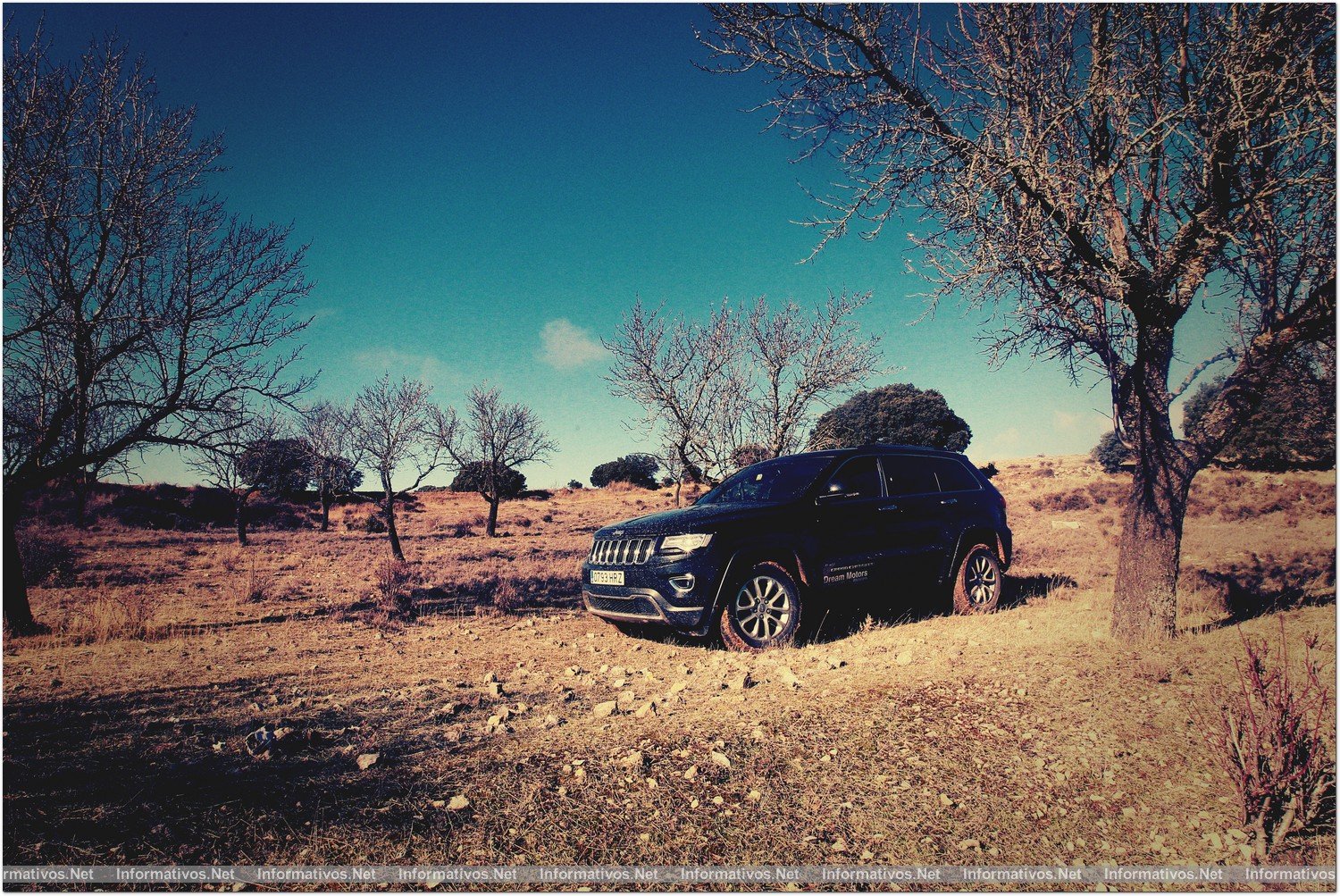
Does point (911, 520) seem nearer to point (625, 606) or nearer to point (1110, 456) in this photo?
point (625, 606)

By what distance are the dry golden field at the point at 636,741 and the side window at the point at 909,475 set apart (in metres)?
1.51

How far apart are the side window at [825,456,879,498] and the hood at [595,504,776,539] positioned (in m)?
1.12

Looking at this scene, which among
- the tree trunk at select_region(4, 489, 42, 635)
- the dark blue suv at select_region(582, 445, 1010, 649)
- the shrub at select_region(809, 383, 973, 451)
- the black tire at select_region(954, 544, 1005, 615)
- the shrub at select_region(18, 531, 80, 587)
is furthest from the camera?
the shrub at select_region(809, 383, 973, 451)

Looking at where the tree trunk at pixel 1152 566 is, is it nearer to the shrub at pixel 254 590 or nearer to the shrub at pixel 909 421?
the shrub at pixel 254 590

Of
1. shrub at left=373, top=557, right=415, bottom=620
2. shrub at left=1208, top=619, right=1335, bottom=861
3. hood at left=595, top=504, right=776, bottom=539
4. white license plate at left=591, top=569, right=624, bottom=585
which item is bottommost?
shrub at left=373, top=557, right=415, bottom=620

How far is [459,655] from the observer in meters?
6.14

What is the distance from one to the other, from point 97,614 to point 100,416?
8.32 ft

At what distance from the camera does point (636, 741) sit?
3467 mm

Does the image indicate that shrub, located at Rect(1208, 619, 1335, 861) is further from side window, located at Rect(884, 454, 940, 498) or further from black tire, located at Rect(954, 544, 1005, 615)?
black tire, located at Rect(954, 544, 1005, 615)

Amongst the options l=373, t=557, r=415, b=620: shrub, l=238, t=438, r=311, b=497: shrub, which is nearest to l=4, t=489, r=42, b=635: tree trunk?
l=238, t=438, r=311, b=497: shrub

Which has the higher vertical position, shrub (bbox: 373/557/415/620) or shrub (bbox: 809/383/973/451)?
shrub (bbox: 809/383/973/451)

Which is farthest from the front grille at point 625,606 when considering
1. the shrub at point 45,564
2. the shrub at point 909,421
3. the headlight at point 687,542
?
the shrub at point 909,421

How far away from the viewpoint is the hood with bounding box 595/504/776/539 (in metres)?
5.55

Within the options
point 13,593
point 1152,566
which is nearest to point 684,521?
point 1152,566
